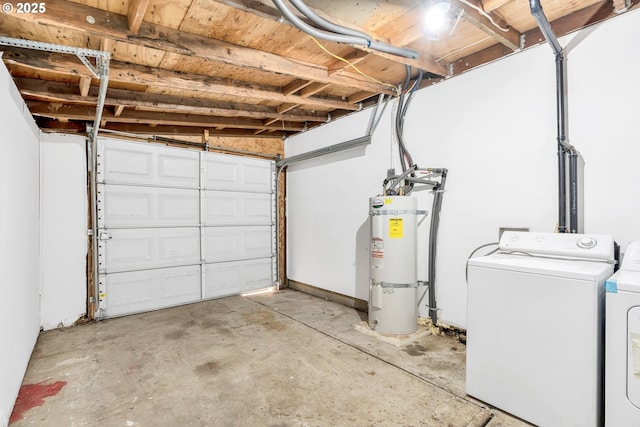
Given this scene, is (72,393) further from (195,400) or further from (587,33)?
(587,33)

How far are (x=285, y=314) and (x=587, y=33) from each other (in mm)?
3814

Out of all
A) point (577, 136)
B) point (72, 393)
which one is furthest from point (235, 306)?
point (577, 136)

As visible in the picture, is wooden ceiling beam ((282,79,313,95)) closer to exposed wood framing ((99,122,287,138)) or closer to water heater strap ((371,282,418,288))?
exposed wood framing ((99,122,287,138))

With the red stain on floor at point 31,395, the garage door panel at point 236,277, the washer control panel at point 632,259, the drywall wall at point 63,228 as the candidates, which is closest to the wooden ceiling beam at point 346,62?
the washer control panel at point 632,259

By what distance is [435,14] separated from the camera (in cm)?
185

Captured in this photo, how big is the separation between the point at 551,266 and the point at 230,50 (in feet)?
8.74

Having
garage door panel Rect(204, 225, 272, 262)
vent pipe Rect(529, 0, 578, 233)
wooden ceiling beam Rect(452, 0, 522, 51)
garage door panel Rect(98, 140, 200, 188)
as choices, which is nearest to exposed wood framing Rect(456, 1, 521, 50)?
wooden ceiling beam Rect(452, 0, 522, 51)

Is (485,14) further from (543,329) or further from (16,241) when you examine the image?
(16,241)

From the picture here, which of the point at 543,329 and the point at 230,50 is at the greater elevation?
the point at 230,50

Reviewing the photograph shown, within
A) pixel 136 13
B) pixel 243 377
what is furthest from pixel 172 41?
pixel 243 377

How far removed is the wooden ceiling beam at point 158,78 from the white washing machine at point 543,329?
2580mm

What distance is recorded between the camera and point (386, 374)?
2.43 meters

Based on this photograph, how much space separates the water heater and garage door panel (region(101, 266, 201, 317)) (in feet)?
8.90

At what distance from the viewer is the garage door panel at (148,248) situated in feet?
12.7
